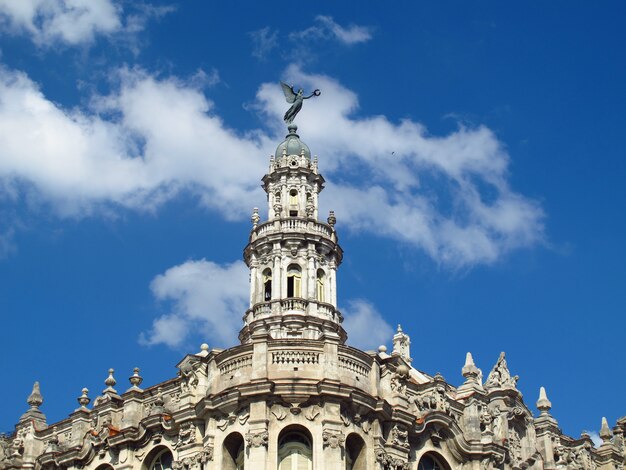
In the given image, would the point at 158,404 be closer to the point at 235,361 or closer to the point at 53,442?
the point at 235,361

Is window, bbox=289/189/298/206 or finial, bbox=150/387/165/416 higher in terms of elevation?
window, bbox=289/189/298/206

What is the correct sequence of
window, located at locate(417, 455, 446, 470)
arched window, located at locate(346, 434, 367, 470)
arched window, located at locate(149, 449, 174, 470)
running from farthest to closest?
window, located at locate(417, 455, 446, 470), arched window, located at locate(149, 449, 174, 470), arched window, located at locate(346, 434, 367, 470)

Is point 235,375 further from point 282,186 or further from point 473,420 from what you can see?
point 282,186

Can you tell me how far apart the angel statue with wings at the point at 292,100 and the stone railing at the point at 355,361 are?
26.1 metres

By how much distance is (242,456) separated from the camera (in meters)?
44.1

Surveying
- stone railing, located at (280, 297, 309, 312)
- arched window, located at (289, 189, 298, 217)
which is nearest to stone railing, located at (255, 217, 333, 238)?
arched window, located at (289, 189, 298, 217)

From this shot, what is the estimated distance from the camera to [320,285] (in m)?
62.8

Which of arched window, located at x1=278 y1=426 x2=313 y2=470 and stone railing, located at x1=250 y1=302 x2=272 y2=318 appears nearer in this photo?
arched window, located at x1=278 y1=426 x2=313 y2=470

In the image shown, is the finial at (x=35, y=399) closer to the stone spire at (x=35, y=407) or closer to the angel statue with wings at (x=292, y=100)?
the stone spire at (x=35, y=407)

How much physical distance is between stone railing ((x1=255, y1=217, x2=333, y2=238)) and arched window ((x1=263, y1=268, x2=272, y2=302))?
221 cm

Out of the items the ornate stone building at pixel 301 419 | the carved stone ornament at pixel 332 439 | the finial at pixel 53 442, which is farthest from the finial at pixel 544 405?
the finial at pixel 53 442

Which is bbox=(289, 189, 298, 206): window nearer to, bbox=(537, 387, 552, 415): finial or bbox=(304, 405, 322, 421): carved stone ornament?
bbox=(537, 387, 552, 415): finial

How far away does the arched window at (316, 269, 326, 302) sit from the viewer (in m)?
62.3

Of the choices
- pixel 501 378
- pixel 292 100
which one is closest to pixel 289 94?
pixel 292 100
